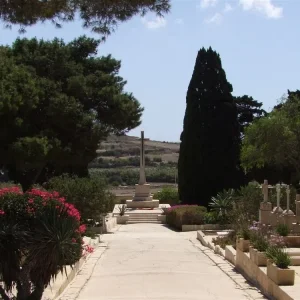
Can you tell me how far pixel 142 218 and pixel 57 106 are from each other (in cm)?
1006

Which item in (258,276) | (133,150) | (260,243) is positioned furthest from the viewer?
(133,150)

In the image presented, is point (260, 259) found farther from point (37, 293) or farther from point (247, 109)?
point (247, 109)

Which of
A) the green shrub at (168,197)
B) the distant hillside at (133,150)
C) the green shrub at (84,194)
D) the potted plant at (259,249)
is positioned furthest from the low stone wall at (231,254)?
the distant hillside at (133,150)

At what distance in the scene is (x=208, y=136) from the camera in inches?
1639

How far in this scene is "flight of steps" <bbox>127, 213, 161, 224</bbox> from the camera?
132ft

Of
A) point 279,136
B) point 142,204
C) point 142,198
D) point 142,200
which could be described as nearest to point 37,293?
point 279,136

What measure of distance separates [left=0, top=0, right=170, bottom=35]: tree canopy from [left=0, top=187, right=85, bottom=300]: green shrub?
3011mm

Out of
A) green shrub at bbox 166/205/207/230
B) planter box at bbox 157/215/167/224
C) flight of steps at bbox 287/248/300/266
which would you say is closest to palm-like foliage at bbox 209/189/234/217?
green shrub at bbox 166/205/207/230

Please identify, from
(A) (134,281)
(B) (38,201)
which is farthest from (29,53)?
(B) (38,201)

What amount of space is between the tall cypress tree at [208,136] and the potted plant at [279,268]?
28542 millimetres

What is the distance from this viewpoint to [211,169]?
135 ft

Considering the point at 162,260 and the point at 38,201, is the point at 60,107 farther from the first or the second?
the point at 38,201

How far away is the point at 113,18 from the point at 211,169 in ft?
103

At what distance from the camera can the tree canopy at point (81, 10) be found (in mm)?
10039
